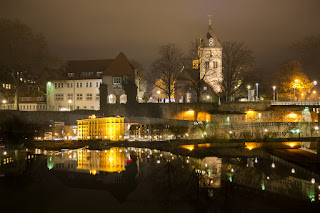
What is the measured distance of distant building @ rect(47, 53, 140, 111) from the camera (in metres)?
52.5

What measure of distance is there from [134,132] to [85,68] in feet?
91.3

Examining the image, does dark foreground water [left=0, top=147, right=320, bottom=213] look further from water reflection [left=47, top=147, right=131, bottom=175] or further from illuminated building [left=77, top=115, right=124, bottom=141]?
illuminated building [left=77, top=115, right=124, bottom=141]

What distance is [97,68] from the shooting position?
56.9 meters

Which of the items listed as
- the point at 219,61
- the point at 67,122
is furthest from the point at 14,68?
the point at 219,61

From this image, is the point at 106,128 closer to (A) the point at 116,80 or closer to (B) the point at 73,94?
(A) the point at 116,80

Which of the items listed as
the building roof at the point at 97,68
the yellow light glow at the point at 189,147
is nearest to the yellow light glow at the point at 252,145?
the yellow light glow at the point at 189,147

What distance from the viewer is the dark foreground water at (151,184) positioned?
42.1 ft

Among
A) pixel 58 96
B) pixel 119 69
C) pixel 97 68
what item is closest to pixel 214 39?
pixel 119 69

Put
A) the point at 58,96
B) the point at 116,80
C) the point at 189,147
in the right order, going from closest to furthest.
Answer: the point at 189,147
the point at 116,80
the point at 58,96

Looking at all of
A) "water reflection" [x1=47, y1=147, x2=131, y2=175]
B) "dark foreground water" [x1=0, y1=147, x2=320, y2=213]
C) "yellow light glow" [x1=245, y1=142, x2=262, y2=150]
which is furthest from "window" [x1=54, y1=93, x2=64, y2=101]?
"yellow light glow" [x1=245, y1=142, x2=262, y2=150]

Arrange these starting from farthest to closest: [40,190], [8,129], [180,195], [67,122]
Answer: [67,122] → [8,129] → [40,190] → [180,195]

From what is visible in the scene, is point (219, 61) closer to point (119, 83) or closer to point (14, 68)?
point (119, 83)

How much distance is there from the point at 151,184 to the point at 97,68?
4344 centimetres

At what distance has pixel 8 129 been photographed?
36.1 metres
